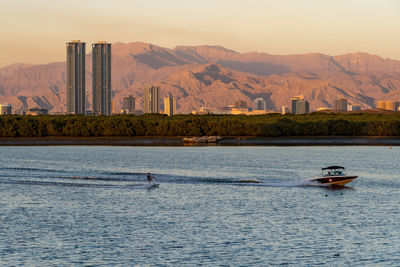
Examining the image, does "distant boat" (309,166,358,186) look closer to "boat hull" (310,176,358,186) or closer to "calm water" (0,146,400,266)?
"boat hull" (310,176,358,186)

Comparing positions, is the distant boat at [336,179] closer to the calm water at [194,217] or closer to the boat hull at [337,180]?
the boat hull at [337,180]

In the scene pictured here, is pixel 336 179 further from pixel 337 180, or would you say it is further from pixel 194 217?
pixel 194 217

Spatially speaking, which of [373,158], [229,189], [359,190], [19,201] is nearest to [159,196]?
[229,189]

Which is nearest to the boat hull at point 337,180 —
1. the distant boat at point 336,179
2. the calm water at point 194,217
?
the distant boat at point 336,179

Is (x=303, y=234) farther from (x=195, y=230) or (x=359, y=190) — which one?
(x=359, y=190)

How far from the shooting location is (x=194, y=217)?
74812 mm

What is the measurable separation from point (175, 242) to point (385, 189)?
50.7 metres

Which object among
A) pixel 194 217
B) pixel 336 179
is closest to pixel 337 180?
pixel 336 179

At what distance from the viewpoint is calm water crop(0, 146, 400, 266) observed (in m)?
57.0

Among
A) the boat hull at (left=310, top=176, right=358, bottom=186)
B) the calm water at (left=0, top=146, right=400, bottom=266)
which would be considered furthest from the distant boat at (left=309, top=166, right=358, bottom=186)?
the calm water at (left=0, top=146, right=400, bottom=266)

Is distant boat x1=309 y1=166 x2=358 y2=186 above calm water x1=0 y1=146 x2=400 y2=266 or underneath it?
above

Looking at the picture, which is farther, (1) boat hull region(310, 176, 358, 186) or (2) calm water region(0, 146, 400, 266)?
(1) boat hull region(310, 176, 358, 186)

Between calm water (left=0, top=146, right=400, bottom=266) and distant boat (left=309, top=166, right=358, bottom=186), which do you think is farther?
distant boat (left=309, top=166, right=358, bottom=186)

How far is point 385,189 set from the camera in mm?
101062
